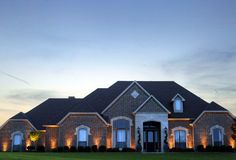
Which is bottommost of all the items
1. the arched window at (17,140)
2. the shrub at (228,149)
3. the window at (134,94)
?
the shrub at (228,149)

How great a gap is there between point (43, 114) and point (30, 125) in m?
4.26

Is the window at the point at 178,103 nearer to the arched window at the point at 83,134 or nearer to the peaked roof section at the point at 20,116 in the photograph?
the arched window at the point at 83,134

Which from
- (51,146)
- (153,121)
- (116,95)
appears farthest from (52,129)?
(153,121)

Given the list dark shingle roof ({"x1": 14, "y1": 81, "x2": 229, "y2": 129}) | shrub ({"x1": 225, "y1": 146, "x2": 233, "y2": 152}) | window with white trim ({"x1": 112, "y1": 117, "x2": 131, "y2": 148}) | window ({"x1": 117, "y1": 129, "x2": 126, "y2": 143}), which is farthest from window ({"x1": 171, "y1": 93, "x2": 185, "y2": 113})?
window ({"x1": 117, "y1": 129, "x2": 126, "y2": 143})

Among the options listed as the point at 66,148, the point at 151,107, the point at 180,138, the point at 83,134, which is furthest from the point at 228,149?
the point at 66,148

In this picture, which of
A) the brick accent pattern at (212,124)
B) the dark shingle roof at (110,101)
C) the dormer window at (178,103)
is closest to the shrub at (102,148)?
the dark shingle roof at (110,101)

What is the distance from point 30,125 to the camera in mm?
53281

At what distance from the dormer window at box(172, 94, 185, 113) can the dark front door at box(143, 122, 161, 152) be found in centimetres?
356

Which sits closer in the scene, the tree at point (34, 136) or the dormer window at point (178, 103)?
the tree at point (34, 136)

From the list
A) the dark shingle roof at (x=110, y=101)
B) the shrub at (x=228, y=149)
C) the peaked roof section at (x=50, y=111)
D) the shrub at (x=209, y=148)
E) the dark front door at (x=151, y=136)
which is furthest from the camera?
the peaked roof section at (x=50, y=111)

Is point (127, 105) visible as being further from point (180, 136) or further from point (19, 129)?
point (19, 129)

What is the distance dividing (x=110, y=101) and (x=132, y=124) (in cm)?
501

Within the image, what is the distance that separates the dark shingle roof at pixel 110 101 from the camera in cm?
5245

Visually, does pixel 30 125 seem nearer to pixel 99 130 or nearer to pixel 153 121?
pixel 99 130
